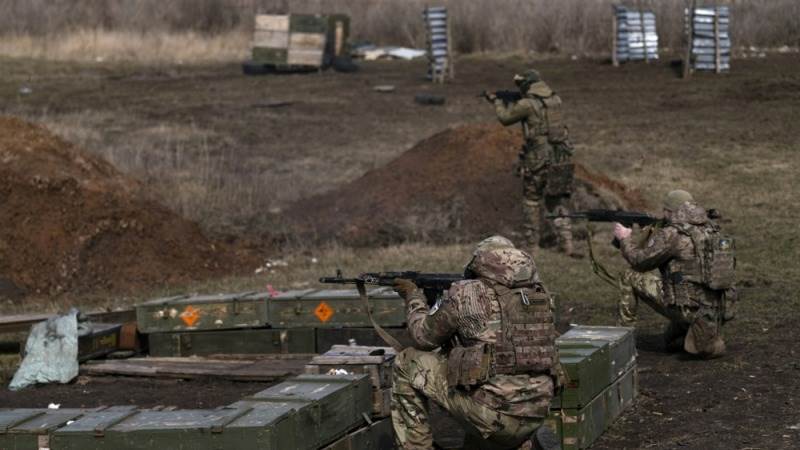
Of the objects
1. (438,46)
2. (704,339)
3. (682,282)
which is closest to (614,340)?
(682,282)

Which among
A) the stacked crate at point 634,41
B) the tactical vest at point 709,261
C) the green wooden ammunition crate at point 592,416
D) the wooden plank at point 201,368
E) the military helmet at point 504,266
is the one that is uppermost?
the stacked crate at point 634,41

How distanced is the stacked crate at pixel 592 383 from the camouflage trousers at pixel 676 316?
1181 millimetres

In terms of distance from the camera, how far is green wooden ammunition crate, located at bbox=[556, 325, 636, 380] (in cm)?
1047

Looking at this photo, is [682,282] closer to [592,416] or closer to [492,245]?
[592,416]

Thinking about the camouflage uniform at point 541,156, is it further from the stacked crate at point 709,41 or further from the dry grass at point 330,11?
the dry grass at point 330,11

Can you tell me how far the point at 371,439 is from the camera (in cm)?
927

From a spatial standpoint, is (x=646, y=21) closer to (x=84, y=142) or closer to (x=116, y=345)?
(x=84, y=142)

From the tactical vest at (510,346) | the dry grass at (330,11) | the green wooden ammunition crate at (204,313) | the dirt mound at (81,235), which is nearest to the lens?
the tactical vest at (510,346)

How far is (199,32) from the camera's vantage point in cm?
4622

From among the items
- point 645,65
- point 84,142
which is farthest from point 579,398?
point 645,65

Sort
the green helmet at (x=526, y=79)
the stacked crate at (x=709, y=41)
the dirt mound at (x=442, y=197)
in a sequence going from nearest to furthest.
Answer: the green helmet at (x=526, y=79)
the dirt mound at (x=442, y=197)
the stacked crate at (x=709, y=41)

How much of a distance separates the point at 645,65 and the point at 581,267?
2027 cm

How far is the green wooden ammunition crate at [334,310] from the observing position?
512 inches

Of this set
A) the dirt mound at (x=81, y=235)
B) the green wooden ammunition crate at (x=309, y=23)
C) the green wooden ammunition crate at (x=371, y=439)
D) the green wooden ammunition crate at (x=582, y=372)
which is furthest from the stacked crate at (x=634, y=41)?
the green wooden ammunition crate at (x=371, y=439)
